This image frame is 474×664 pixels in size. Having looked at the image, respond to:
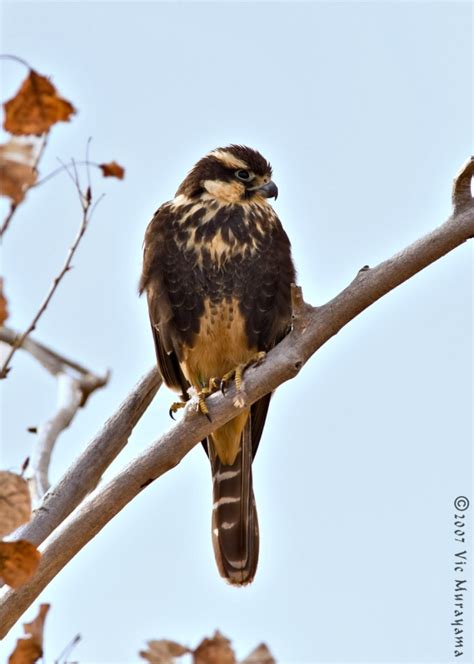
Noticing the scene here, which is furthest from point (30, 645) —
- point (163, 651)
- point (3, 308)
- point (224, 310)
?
point (224, 310)

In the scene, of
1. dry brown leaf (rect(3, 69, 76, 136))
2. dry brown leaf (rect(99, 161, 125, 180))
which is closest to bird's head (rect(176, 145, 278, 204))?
dry brown leaf (rect(99, 161, 125, 180))

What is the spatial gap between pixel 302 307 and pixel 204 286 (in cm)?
121

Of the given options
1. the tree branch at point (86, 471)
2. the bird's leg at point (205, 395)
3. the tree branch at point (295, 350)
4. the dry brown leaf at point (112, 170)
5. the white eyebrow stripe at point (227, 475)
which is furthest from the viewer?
the white eyebrow stripe at point (227, 475)

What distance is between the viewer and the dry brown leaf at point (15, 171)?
1913 mm

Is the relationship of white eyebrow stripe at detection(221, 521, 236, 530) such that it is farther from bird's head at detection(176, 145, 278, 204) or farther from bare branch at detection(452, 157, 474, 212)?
bare branch at detection(452, 157, 474, 212)

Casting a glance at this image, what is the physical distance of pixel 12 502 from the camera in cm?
203

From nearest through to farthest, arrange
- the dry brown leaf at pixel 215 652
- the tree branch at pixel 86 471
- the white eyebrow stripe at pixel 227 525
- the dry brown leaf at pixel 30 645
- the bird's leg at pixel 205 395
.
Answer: the dry brown leaf at pixel 215 652, the dry brown leaf at pixel 30 645, the bird's leg at pixel 205 395, the tree branch at pixel 86 471, the white eyebrow stripe at pixel 227 525

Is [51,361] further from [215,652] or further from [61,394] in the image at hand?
[215,652]

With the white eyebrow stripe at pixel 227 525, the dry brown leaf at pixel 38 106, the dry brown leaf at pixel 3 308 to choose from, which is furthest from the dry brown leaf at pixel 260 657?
the white eyebrow stripe at pixel 227 525

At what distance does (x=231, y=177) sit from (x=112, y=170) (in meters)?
2.11

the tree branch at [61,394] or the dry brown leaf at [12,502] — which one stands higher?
the tree branch at [61,394]

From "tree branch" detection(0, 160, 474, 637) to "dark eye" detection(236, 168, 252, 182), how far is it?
1.66 meters

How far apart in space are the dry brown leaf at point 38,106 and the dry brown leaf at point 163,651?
986 mm

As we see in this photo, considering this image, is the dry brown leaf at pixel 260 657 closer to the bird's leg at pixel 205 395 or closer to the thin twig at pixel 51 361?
the bird's leg at pixel 205 395
